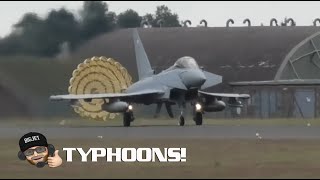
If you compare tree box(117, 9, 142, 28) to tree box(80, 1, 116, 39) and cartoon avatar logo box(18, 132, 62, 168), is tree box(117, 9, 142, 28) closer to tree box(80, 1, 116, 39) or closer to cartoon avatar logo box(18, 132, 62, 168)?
tree box(80, 1, 116, 39)

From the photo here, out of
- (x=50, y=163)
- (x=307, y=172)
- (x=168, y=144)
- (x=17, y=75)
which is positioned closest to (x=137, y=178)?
(x=50, y=163)

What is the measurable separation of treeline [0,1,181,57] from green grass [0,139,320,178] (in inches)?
490

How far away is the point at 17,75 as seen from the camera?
44.9 meters

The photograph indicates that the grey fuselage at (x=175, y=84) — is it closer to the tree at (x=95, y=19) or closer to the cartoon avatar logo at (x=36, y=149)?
the tree at (x=95, y=19)

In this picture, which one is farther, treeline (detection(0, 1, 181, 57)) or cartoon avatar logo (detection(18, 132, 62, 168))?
treeline (detection(0, 1, 181, 57))

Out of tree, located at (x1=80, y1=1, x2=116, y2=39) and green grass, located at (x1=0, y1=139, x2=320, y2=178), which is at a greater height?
tree, located at (x1=80, y1=1, x2=116, y2=39)

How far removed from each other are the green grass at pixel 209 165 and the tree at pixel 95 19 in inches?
489

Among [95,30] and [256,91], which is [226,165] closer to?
[95,30]

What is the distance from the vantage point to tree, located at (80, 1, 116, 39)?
1505 inches

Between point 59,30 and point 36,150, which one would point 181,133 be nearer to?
point 59,30

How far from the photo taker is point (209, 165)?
19375 millimetres

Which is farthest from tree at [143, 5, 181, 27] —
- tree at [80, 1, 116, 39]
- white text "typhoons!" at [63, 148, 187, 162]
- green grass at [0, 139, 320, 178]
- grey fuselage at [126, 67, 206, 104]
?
white text "typhoons!" at [63, 148, 187, 162]

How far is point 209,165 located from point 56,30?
21.3 m

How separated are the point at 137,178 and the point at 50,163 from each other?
241 centimetres
